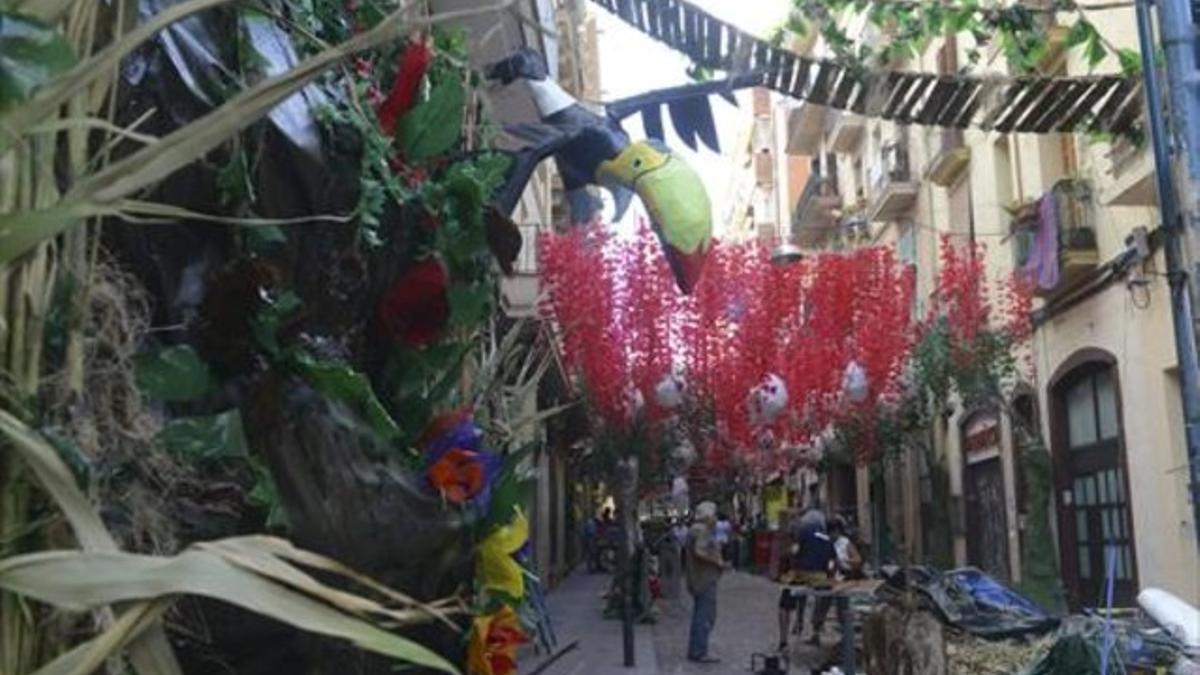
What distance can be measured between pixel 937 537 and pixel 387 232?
75.6ft

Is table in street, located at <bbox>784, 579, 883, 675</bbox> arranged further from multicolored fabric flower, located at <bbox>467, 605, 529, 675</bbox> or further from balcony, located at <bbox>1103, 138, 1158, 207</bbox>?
multicolored fabric flower, located at <bbox>467, 605, 529, 675</bbox>

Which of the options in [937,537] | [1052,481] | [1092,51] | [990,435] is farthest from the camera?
[937,537]

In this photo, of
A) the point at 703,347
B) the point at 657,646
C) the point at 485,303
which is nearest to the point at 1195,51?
the point at 485,303

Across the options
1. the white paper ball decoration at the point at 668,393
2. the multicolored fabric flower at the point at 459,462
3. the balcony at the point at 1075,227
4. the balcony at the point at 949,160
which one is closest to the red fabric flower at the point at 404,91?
the multicolored fabric flower at the point at 459,462

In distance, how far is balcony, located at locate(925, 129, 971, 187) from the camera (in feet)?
76.0

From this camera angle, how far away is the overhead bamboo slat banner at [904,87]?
25.1 feet

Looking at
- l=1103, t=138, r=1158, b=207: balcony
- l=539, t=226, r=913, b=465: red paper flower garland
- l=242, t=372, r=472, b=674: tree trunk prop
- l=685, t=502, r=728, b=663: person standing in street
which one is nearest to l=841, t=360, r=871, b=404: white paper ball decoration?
l=539, t=226, r=913, b=465: red paper flower garland

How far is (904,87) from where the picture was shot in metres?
8.33

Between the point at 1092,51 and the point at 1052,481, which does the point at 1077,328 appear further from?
the point at 1092,51

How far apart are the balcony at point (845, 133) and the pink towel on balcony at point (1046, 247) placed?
41.2 feet

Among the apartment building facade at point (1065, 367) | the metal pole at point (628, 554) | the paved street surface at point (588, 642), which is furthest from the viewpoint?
the apartment building facade at point (1065, 367)

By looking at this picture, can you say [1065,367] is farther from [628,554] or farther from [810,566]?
[628,554]

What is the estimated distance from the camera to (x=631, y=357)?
19281 millimetres

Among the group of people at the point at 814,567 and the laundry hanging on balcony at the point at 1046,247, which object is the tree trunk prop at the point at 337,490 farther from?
the laundry hanging on balcony at the point at 1046,247
